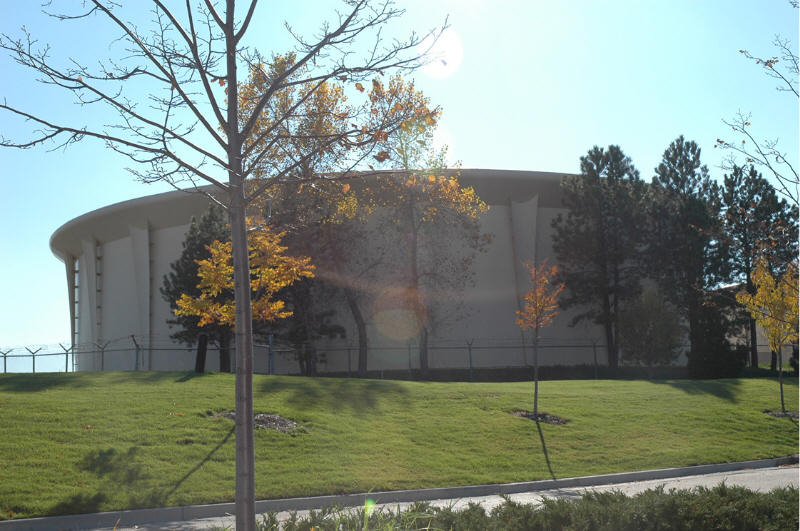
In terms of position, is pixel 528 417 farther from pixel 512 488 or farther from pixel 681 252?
pixel 681 252

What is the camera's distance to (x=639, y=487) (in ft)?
44.2

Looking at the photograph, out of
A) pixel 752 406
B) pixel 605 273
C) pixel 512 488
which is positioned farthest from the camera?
pixel 605 273

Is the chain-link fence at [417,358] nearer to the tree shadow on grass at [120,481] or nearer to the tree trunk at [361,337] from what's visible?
the tree trunk at [361,337]

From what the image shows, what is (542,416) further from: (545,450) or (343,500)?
(343,500)

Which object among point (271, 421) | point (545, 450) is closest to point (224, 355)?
point (271, 421)

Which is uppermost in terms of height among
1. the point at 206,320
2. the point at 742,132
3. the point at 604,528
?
the point at 742,132

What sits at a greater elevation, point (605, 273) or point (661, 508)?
point (605, 273)

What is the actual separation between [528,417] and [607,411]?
125 inches

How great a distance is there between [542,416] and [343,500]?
31.3 feet

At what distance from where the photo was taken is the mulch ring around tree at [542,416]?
64.5 feet

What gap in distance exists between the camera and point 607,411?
70.6ft

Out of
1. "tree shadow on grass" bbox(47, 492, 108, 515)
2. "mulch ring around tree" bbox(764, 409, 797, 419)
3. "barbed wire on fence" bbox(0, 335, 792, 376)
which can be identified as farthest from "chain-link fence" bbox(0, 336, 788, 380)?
"tree shadow on grass" bbox(47, 492, 108, 515)

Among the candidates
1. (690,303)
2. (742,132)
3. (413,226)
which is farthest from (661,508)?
(690,303)

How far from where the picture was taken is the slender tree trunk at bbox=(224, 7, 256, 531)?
5734 millimetres
